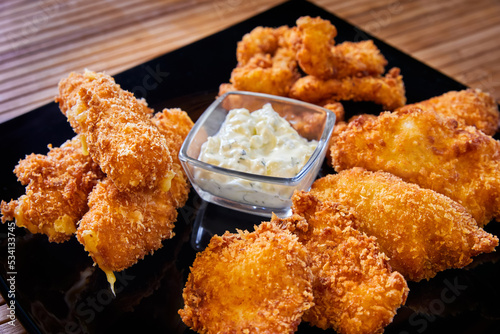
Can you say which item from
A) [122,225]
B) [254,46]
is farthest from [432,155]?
[122,225]

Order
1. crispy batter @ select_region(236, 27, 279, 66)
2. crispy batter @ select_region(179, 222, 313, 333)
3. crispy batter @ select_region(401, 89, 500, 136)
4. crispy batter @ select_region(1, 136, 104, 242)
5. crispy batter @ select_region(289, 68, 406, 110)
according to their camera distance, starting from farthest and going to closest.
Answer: crispy batter @ select_region(236, 27, 279, 66)
crispy batter @ select_region(289, 68, 406, 110)
crispy batter @ select_region(401, 89, 500, 136)
crispy batter @ select_region(1, 136, 104, 242)
crispy batter @ select_region(179, 222, 313, 333)

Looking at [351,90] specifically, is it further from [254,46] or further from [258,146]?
→ [258,146]

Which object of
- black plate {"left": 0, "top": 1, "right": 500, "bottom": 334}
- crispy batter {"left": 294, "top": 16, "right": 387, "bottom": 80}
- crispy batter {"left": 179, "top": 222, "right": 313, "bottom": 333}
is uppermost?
crispy batter {"left": 294, "top": 16, "right": 387, "bottom": 80}

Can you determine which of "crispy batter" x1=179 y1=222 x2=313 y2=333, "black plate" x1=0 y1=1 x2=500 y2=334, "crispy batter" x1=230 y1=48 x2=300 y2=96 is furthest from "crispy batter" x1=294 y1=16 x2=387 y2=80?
"crispy batter" x1=179 y1=222 x2=313 y2=333

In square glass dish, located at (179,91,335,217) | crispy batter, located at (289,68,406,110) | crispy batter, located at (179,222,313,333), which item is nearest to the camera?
crispy batter, located at (179,222,313,333)

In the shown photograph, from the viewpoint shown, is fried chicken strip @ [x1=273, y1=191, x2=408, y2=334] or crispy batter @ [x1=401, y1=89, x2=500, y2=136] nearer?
fried chicken strip @ [x1=273, y1=191, x2=408, y2=334]

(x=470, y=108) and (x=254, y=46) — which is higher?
(x=254, y=46)

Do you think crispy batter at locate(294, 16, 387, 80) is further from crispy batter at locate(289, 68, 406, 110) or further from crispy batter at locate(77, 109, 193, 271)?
crispy batter at locate(77, 109, 193, 271)
